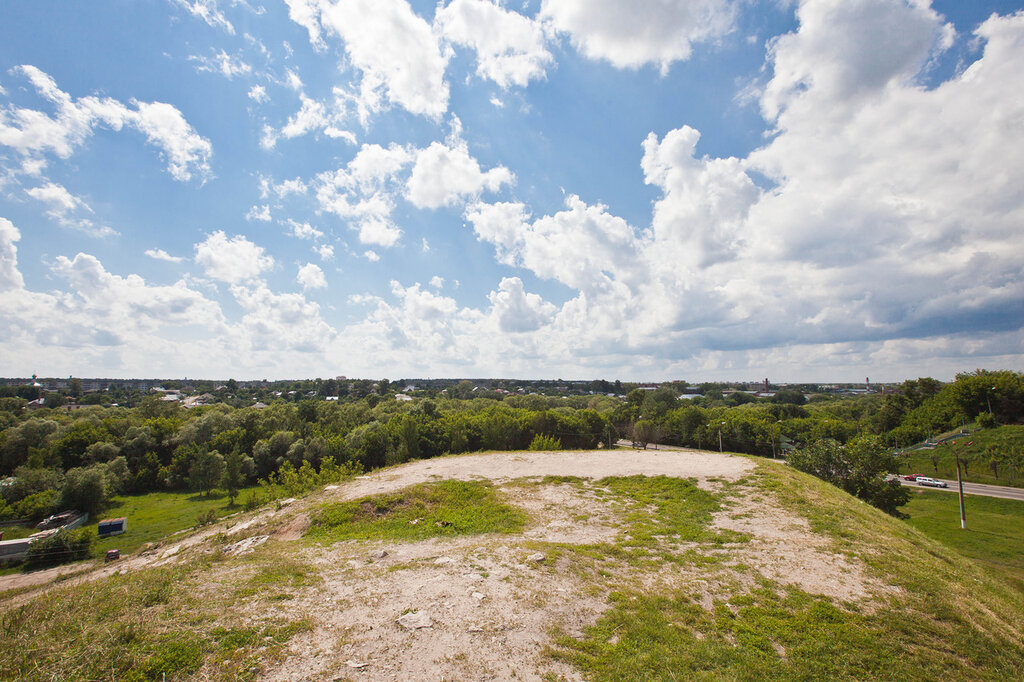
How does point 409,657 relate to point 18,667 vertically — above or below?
below

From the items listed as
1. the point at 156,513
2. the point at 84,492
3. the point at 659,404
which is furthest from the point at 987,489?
the point at 84,492

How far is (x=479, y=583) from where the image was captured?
11492 millimetres

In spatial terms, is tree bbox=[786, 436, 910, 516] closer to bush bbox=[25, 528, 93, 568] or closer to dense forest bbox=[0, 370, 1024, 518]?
dense forest bbox=[0, 370, 1024, 518]

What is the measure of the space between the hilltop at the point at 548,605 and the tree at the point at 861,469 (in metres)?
14.5

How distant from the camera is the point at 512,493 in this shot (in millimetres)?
22328

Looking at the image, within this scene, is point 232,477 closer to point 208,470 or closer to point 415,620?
point 208,470

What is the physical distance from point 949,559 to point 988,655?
7.29m

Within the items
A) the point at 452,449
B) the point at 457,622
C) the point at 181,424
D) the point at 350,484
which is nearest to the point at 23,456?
the point at 181,424

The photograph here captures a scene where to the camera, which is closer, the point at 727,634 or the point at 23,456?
the point at 727,634

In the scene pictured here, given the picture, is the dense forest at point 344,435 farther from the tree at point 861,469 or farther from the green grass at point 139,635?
the green grass at point 139,635

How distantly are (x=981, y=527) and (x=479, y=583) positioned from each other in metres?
51.9

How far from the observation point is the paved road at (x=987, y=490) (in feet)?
156

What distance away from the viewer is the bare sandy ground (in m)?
8.18

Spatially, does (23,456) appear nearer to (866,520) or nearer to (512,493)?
(512,493)
